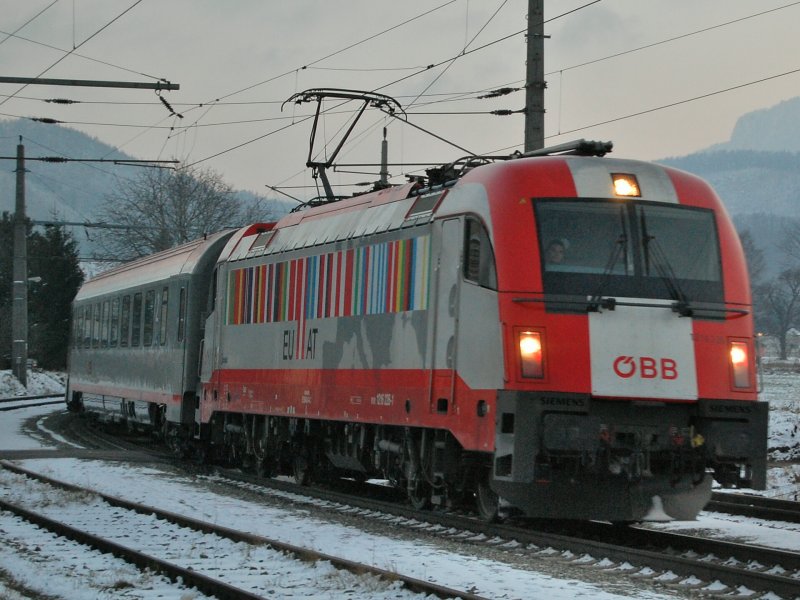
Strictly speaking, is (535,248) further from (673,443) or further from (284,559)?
(284,559)

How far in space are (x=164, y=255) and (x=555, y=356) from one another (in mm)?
15354

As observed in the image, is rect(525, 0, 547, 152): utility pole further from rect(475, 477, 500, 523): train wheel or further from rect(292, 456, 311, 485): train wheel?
rect(475, 477, 500, 523): train wheel

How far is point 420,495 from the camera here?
1422 centimetres

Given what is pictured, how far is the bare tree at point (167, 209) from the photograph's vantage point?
68.9 meters

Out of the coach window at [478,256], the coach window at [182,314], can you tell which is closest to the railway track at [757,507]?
the coach window at [478,256]

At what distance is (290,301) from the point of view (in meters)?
17.1

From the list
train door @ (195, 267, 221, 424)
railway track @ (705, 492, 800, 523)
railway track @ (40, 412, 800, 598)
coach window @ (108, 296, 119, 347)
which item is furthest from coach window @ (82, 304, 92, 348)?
railway track @ (705, 492, 800, 523)

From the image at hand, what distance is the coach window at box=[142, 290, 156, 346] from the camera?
24562mm

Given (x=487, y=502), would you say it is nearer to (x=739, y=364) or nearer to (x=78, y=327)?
(x=739, y=364)

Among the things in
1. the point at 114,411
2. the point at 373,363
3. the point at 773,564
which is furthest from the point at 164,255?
the point at 773,564

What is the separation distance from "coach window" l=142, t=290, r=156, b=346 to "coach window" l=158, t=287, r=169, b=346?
22.7 inches

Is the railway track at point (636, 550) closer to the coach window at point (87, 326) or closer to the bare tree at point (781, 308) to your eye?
the coach window at point (87, 326)

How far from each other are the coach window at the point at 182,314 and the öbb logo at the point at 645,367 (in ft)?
39.2

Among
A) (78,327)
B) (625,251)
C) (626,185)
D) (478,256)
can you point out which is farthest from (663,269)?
(78,327)
